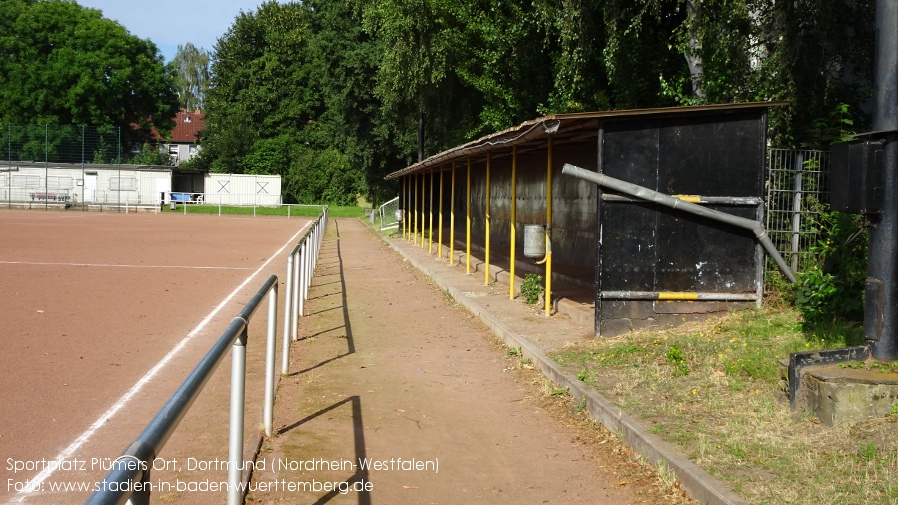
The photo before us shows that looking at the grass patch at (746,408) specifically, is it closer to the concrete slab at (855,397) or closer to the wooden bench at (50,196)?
the concrete slab at (855,397)

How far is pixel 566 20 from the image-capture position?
15711mm

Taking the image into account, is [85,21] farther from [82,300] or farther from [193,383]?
[193,383]

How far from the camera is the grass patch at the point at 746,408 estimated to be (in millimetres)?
4730

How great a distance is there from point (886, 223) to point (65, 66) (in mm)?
72145

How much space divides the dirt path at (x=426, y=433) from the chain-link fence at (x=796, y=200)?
3.88 metres

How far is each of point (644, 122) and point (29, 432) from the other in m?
6.89

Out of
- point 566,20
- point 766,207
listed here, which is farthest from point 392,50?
point 766,207

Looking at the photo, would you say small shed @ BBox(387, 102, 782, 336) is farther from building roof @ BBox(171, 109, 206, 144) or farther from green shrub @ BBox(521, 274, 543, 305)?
building roof @ BBox(171, 109, 206, 144)

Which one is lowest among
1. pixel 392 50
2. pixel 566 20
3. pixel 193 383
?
pixel 193 383

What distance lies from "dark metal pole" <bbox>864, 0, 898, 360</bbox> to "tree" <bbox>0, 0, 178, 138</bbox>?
7079cm

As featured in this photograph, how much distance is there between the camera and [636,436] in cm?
578

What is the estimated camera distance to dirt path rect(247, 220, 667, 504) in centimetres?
521

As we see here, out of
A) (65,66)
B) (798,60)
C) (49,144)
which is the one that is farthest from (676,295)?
(65,66)

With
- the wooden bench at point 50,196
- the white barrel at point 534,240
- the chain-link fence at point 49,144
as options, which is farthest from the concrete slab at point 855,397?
the chain-link fence at point 49,144
